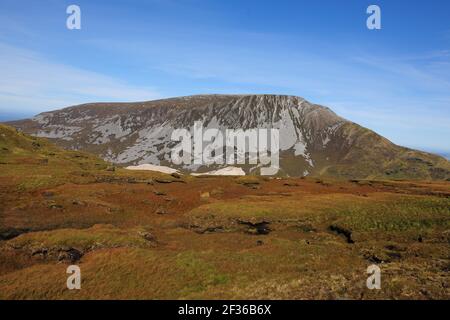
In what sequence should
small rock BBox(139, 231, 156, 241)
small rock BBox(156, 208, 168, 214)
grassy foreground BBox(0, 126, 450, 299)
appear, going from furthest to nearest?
1. small rock BBox(156, 208, 168, 214)
2. small rock BBox(139, 231, 156, 241)
3. grassy foreground BBox(0, 126, 450, 299)

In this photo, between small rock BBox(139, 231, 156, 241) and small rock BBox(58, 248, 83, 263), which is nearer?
small rock BBox(58, 248, 83, 263)

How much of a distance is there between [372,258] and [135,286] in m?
24.0

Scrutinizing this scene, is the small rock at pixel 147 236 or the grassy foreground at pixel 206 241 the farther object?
the small rock at pixel 147 236

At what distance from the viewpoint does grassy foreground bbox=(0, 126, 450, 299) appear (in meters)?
29.0

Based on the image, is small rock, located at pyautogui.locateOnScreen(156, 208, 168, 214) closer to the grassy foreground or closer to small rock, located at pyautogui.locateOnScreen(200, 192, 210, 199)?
the grassy foreground

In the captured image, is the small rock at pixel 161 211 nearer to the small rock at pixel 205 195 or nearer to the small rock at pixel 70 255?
the small rock at pixel 205 195

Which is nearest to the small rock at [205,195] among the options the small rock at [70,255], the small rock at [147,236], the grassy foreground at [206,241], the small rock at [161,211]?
the grassy foreground at [206,241]

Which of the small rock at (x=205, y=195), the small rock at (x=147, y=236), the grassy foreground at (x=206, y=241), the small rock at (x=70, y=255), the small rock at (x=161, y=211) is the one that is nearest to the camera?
the grassy foreground at (x=206, y=241)

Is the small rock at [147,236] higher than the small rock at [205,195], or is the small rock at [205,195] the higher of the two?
the small rock at [205,195]

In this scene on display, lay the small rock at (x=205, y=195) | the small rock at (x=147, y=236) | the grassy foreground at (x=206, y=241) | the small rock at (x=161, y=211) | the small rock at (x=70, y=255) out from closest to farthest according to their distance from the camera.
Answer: the grassy foreground at (x=206, y=241) → the small rock at (x=70, y=255) → the small rock at (x=147, y=236) → the small rock at (x=161, y=211) → the small rock at (x=205, y=195)

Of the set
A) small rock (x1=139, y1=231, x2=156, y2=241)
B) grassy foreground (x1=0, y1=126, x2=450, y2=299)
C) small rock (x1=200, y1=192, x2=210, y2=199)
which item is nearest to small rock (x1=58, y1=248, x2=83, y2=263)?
grassy foreground (x1=0, y1=126, x2=450, y2=299)

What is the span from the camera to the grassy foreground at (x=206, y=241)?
1141 inches

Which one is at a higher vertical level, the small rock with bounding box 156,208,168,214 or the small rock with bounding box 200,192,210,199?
the small rock with bounding box 200,192,210,199

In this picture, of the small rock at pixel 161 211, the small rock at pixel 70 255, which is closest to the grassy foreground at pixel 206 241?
the small rock at pixel 70 255
